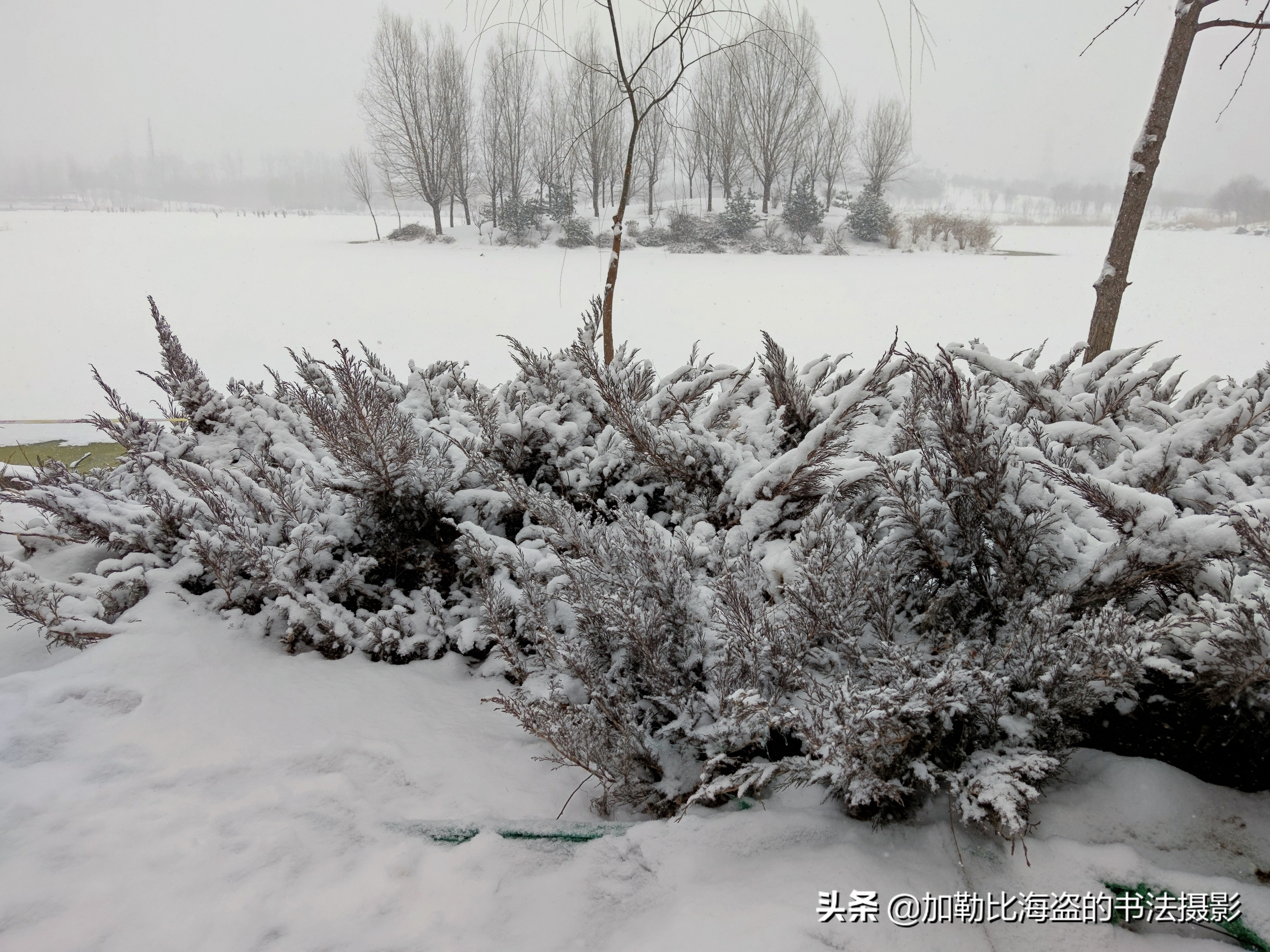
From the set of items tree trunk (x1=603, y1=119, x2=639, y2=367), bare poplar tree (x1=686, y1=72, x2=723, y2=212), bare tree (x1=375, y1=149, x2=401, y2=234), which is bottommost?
tree trunk (x1=603, y1=119, x2=639, y2=367)

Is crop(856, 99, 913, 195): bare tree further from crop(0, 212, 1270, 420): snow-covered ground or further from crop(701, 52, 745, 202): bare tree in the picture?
crop(701, 52, 745, 202): bare tree

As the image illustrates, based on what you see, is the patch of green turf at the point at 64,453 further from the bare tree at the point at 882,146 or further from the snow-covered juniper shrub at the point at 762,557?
the bare tree at the point at 882,146

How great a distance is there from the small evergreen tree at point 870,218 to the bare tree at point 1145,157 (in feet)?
50.5

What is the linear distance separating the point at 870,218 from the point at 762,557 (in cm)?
1779

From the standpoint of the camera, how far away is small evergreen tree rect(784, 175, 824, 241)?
17234 mm

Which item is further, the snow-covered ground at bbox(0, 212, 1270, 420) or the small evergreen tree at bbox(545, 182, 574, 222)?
the small evergreen tree at bbox(545, 182, 574, 222)

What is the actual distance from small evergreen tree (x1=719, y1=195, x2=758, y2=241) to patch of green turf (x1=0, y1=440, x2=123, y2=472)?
15.4 m

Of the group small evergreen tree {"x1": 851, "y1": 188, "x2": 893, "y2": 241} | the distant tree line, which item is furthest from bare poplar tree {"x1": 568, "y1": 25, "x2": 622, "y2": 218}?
small evergreen tree {"x1": 851, "y1": 188, "x2": 893, "y2": 241}

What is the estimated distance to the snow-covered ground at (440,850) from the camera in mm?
860

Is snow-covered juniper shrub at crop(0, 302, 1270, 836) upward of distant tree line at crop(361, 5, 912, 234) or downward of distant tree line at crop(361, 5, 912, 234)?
downward

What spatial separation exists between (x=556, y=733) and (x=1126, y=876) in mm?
920

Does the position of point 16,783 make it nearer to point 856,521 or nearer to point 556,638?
point 556,638

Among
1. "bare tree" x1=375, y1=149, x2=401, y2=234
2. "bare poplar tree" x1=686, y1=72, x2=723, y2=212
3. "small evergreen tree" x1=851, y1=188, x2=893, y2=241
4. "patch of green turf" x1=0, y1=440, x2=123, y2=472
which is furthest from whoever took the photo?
"bare tree" x1=375, y1=149, x2=401, y2=234

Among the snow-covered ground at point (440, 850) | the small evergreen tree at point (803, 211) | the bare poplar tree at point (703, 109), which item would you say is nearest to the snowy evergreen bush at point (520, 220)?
the small evergreen tree at point (803, 211)
